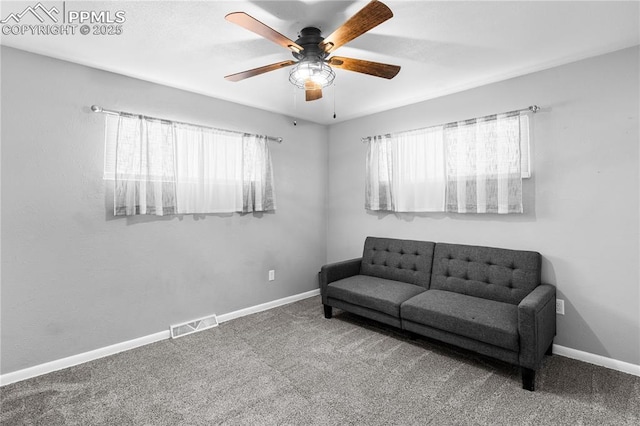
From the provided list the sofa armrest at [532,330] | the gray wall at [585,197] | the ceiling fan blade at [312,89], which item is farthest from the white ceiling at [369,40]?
the sofa armrest at [532,330]

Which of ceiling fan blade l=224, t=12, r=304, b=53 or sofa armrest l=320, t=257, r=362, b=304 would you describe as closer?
ceiling fan blade l=224, t=12, r=304, b=53

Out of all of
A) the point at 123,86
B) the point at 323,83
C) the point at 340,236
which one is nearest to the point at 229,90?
the point at 123,86

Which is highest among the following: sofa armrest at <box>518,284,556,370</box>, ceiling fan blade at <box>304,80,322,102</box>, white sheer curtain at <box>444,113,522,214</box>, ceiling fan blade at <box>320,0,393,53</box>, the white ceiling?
the white ceiling

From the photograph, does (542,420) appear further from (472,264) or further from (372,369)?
(472,264)

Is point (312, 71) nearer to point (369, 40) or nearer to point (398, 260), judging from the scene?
point (369, 40)

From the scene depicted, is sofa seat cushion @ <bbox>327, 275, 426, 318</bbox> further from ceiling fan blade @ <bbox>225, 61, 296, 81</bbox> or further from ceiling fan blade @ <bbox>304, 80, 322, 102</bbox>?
ceiling fan blade @ <bbox>225, 61, 296, 81</bbox>

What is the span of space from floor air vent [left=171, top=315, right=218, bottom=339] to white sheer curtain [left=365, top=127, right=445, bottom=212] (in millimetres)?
2223

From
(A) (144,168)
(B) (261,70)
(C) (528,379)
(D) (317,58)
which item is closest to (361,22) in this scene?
(D) (317,58)

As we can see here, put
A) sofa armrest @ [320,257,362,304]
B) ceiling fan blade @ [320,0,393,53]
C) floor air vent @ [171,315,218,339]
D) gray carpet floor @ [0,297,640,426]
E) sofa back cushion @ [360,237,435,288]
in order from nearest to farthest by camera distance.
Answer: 1. ceiling fan blade @ [320,0,393,53]
2. gray carpet floor @ [0,297,640,426]
3. floor air vent @ [171,315,218,339]
4. sofa back cushion @ [360,237,435,288]
5. sofa armrest @ [320,257,362,304]

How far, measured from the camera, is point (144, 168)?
9.21 feet

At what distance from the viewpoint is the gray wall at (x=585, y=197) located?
2312 millimetres

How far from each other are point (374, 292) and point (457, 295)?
2.46 feet

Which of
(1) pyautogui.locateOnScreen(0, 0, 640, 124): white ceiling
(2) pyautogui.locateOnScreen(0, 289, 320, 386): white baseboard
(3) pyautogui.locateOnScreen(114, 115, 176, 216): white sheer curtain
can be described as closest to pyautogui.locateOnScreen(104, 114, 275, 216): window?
(3) pyautogui.locateOnScreen(114, 115, 176, 216): white sheer curtain

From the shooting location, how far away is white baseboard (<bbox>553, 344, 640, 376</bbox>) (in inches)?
89.8
